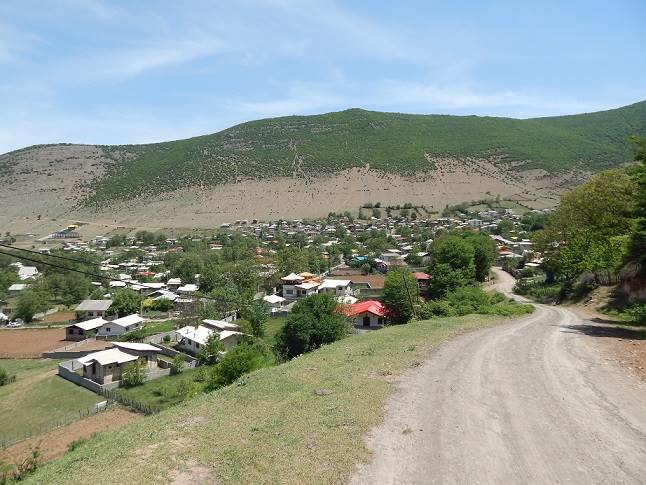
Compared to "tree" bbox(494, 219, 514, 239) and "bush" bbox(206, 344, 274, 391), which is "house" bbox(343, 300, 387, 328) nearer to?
"bush" bbox(206, 344, 274, 391)

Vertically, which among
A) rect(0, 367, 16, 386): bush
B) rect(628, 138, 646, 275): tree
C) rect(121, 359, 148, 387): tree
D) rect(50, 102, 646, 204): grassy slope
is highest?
rect(50, 102, 646, 204): grassy slope

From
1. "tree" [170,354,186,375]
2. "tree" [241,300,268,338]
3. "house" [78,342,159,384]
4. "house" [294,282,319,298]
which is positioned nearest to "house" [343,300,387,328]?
"tree" [241,300,268,338]

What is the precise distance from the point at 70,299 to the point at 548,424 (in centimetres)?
6148

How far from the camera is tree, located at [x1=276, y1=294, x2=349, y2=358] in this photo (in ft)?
89.4

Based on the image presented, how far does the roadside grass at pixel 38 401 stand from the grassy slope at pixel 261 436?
16735mm

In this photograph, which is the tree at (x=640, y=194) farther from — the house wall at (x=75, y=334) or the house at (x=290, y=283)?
the house wall at (x=75, y=334)

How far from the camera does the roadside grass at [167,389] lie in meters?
24.7

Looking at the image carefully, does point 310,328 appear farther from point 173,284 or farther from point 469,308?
point 173,284

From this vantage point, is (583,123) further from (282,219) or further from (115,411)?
(115,411)

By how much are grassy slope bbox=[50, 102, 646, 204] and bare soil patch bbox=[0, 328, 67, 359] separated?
86468 mm

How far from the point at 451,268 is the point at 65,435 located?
31150mm

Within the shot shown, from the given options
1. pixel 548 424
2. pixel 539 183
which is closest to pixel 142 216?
pixel 539 183

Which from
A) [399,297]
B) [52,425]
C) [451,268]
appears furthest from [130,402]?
[451,268]

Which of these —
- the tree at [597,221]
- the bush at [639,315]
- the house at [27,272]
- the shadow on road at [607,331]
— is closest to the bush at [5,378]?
the shadow on road at [607,331]
